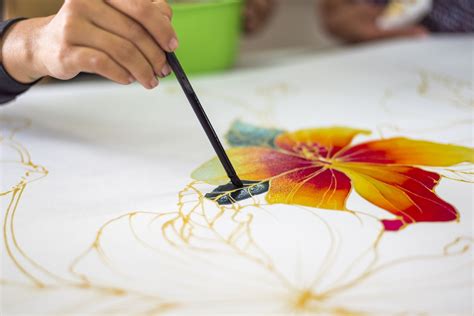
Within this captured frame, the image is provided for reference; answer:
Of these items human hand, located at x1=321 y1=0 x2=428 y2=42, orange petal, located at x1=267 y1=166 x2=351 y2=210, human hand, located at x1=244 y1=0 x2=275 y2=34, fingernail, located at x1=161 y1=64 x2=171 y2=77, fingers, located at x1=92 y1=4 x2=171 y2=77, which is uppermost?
human hand, located at x1=321 y1=0 x2=428 y2=42

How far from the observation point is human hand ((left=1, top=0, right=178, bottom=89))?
38cm

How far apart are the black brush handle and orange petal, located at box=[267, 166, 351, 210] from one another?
34mm

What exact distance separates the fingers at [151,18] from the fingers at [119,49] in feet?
0.07

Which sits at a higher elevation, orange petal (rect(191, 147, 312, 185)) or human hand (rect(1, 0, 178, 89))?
human hand (rect(1, 0, 178, 89))

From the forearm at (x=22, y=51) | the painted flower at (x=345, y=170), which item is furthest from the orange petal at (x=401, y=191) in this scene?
the forearm at (x=22, y=51)

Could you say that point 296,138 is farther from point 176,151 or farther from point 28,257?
point 28,257

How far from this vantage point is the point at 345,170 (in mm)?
440

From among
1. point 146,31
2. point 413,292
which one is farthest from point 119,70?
point 413,292

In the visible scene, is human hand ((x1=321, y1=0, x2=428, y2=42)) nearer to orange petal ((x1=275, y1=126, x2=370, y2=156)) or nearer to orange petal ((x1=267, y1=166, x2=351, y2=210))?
orange petal ((x1=275, y1=126, x2=370, y2=156))

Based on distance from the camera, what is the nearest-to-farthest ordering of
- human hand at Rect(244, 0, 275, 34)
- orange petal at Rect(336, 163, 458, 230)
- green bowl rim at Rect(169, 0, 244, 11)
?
orange petal at Rect(336, 163, 458, 230)
green bowl rim at Rect(169, 0, 244, 11)
human hand at Rect(244, 0, 275, 34)

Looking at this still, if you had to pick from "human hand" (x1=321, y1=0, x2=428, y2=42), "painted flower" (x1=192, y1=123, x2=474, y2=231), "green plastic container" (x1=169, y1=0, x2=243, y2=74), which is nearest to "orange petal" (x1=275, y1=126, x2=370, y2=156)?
"painted flower" (x1=192, y1=123, x2=474, y2=231)

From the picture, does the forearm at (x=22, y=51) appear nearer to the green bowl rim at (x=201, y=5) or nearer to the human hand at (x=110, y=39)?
the human hand at (x=110, y=39)

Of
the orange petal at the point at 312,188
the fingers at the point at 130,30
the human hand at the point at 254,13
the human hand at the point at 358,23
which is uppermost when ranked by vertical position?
the human hand at the point at 358,23

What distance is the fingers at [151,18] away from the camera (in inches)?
15.0
